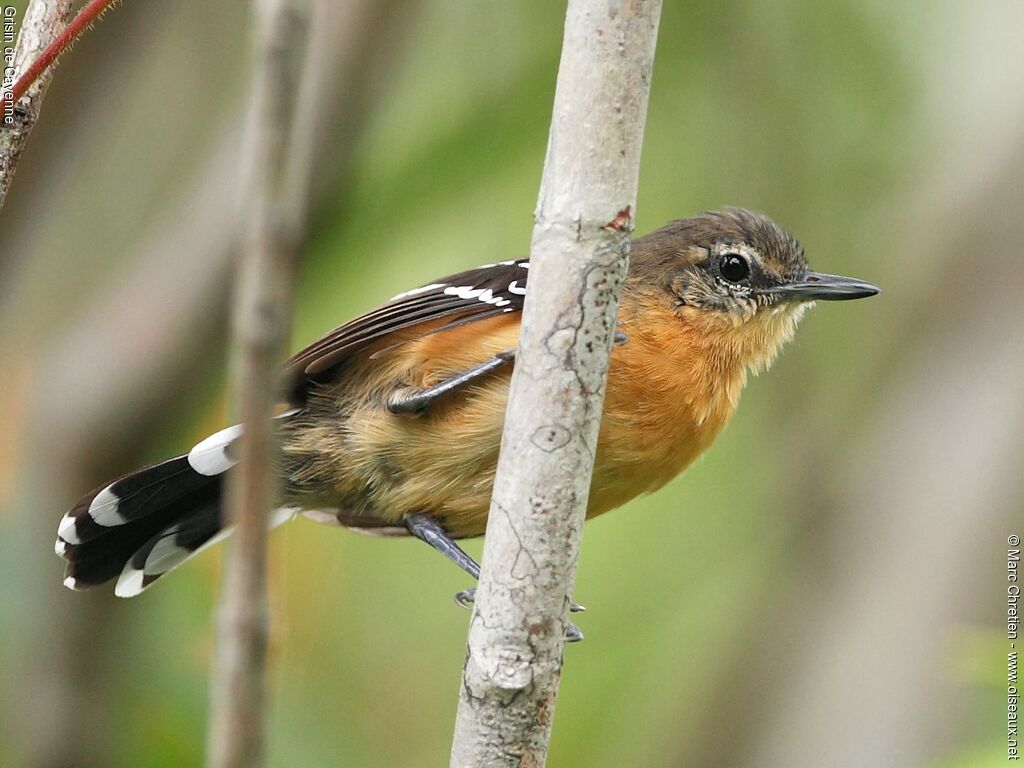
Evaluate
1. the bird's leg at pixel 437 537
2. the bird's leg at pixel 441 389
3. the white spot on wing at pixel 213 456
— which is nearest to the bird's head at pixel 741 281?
the bird's leg at pixel 441 389

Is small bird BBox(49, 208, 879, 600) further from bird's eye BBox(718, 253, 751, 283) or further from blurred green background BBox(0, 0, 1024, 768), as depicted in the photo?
blurred green background BBox(0, 0, 1024, 768)

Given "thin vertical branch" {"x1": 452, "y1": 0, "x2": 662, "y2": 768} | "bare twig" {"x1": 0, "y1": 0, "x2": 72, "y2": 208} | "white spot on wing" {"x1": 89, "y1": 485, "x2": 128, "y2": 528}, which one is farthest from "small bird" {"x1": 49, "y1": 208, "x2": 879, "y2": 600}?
"bare twig" {"x1": 0, "y1": 0, "x2": 72, "y2": 208}

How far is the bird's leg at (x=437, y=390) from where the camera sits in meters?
4.10

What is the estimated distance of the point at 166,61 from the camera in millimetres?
6379

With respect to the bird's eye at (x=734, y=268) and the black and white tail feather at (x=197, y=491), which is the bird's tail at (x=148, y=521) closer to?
the black and white tail feather at (x=197, y=491)

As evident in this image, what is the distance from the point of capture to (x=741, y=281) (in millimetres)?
4797

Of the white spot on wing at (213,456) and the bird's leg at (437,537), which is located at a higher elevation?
the white spot on wing at (213,456)

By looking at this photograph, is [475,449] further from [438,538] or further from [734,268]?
[734,268]

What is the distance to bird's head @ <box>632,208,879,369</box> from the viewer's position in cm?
467

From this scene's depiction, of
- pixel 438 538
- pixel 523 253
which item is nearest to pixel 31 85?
pixel 438 538

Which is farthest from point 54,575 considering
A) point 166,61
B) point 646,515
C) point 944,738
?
point 944,738

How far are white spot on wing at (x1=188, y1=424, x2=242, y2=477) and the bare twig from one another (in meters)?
1.98

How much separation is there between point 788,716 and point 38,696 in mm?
3604

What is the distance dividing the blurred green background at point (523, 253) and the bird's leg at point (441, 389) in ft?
4.65
